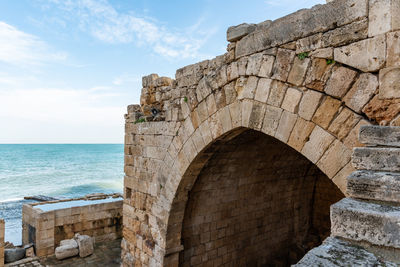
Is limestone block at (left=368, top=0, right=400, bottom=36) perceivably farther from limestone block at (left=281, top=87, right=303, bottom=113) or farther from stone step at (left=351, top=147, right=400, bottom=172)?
stone step at (left=351, top=147, right=400, bottom=172)

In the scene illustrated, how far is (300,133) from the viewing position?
3.18 m

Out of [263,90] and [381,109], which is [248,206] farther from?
[381,109]

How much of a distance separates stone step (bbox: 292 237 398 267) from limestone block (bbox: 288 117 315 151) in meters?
1.72

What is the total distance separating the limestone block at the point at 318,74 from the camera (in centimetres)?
296

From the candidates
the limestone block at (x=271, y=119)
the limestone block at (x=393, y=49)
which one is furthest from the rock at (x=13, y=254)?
the limestone block at (x=393, y=49)

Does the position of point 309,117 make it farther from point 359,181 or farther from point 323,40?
point 359,181

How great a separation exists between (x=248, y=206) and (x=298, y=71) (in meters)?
3.76

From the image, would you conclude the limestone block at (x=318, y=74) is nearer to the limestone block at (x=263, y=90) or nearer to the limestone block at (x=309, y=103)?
the limestone block at (x=309, y=103)

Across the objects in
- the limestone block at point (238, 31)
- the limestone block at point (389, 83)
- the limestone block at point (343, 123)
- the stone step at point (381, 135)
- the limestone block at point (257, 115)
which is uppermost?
the limestone block at point (238, 31)

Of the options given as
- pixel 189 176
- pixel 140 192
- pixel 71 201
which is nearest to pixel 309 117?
pixel 189 176

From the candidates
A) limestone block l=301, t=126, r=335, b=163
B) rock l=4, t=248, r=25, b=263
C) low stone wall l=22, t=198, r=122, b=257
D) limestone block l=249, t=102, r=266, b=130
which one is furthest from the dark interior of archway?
rock l=4, t=248, r=25, b=263

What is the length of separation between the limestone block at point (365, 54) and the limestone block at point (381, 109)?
0.30 meters

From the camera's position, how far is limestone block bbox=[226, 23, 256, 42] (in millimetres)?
3988

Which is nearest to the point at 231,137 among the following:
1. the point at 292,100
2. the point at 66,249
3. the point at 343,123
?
the point at 292,100
